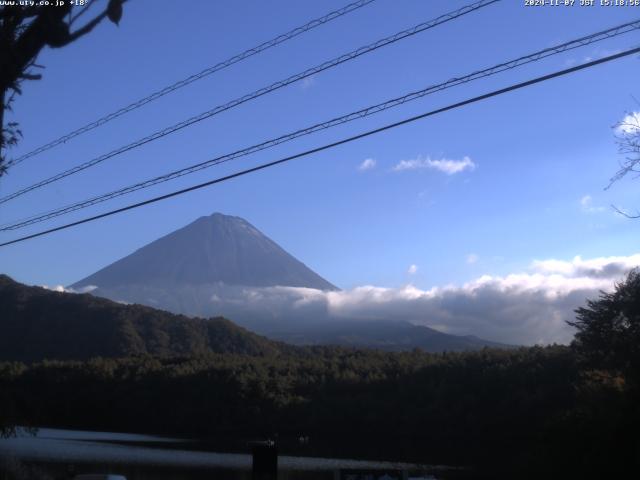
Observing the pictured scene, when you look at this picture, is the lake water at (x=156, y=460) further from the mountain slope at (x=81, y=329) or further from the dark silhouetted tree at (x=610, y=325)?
the mountain slope at (x=81, y=329)

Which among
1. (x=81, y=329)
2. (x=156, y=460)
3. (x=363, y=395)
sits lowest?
(x=156, y=460)

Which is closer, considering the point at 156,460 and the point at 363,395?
the point at 156,460

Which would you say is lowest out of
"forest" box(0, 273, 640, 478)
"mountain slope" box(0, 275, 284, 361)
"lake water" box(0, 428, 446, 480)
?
"lake water" box(0, 428, 446, 480)

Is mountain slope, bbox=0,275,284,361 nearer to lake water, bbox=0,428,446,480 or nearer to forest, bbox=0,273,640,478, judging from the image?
forest, bbox=0,273,640,478

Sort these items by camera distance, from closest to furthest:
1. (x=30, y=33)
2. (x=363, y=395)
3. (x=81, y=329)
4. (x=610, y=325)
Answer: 1. (x=30, y=33)
2. (x=610, y=325)
3. (x=363, y=395)
4. (x=81, y=329)

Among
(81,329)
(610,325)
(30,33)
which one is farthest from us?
(81,329)

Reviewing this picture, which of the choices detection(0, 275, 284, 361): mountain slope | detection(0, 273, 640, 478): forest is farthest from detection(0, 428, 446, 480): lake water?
detection(0, 275, 284, 361): mountain slope

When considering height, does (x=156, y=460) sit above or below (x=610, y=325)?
below

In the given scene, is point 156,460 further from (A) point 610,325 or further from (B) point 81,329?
(B) point 81,329

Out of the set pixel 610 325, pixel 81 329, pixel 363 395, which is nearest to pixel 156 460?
pixel 610 325
